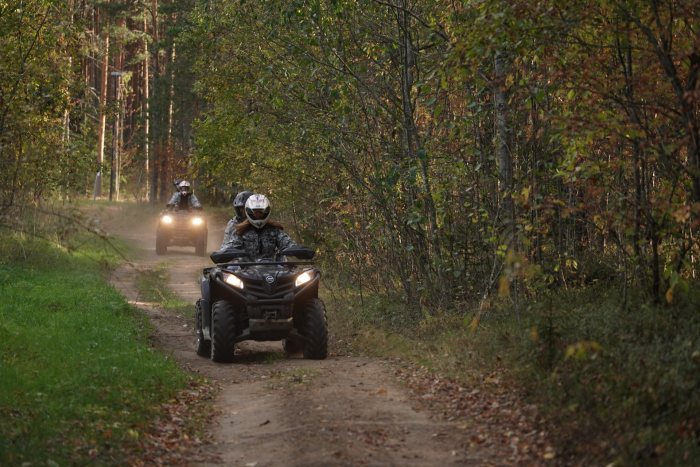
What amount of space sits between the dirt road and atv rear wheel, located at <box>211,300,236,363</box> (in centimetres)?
19

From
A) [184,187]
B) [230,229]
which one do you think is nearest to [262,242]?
[230,229]

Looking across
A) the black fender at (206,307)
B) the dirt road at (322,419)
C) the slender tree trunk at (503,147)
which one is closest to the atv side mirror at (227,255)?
the black fender at (206,307)

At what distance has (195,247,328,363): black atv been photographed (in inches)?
376

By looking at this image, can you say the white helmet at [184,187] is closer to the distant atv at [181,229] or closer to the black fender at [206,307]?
the distant atv at [181,229]

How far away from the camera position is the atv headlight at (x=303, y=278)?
9758mm

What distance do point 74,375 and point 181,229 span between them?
1574 cm

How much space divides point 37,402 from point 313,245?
32.0ft

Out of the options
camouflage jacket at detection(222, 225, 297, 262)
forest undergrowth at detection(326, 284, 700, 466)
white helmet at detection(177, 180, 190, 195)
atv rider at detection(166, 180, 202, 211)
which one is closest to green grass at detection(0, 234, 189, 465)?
camouflage jacket at detection(222, 225, 297, 262)

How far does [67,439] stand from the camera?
594 cm

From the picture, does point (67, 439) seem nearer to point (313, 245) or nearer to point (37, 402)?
point (37, 402)

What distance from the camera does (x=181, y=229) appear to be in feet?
76.5

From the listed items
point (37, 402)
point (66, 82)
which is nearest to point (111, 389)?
point (37, 402)

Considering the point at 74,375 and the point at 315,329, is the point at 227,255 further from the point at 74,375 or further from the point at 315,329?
the point at 74,375

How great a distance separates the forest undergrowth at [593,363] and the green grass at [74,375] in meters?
3.24
